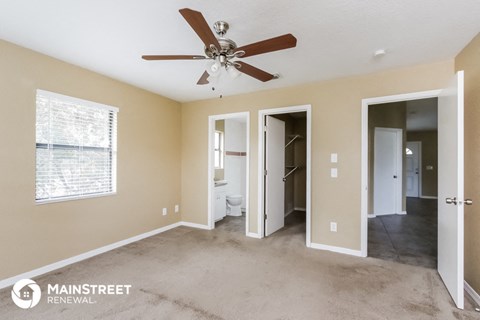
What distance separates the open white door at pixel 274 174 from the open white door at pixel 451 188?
2.21 m

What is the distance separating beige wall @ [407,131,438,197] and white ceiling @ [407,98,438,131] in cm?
44

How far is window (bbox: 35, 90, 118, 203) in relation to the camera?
8.60 feet

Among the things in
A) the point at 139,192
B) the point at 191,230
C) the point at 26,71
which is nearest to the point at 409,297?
the point at 191,230

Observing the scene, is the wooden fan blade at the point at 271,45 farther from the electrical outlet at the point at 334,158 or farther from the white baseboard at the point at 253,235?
the white baseboard at the point at 253,235

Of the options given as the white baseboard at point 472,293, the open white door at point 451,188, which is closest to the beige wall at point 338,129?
the open white door at point 451,188

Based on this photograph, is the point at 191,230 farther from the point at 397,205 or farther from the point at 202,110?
the point at 397,205

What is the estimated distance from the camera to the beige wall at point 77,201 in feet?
7.66

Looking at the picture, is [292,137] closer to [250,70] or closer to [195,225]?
[195,225]

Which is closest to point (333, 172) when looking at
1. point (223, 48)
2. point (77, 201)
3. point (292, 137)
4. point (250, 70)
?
point (250, 70)

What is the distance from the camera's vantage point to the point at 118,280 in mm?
2439

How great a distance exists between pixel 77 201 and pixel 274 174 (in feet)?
9.63

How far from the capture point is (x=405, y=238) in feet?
12.4

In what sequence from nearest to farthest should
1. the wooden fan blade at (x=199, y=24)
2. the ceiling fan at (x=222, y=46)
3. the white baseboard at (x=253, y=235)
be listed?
the wooden fan blade at (x=199, y=24) → the ceiling fan at (x=222, y=46) → the white baseboard at (x=253, y=235)

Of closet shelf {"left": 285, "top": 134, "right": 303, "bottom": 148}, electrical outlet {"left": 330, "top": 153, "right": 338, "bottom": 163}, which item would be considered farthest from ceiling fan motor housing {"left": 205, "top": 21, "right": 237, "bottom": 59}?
closet shelf {"left": 285, "top": 134, "right": 303, "bottom": 148}
